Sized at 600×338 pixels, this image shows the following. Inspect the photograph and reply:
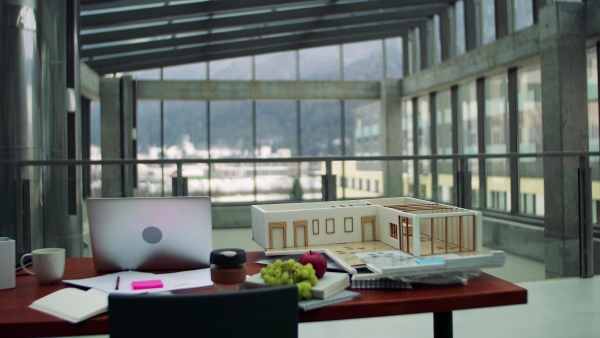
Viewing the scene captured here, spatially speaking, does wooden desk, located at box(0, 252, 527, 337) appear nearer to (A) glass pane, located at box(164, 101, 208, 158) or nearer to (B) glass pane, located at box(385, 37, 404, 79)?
(A) glass pane, located at box(164, 101, 208, 158)

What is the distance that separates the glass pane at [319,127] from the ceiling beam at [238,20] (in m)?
3.93

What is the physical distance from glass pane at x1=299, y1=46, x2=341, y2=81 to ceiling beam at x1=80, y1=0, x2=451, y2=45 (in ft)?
11.4

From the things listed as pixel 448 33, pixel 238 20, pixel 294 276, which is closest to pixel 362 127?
pixel 448 33

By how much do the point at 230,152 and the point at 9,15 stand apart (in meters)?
9.29

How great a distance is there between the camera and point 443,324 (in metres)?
1.71

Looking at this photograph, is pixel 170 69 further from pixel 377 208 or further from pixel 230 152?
pixel 377 208

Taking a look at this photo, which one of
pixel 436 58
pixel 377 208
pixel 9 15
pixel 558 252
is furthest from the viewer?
pixel 436 58

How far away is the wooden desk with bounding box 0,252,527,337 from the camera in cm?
140

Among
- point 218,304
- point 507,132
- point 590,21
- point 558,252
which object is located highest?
point 590,21

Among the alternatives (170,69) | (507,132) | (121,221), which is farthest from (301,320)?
(170,69)

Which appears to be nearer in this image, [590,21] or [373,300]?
[373,300]

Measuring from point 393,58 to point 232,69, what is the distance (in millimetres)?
3811

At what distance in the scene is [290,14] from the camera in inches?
380

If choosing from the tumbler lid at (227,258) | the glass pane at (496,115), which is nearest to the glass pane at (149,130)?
the glass pane at (496,115)
